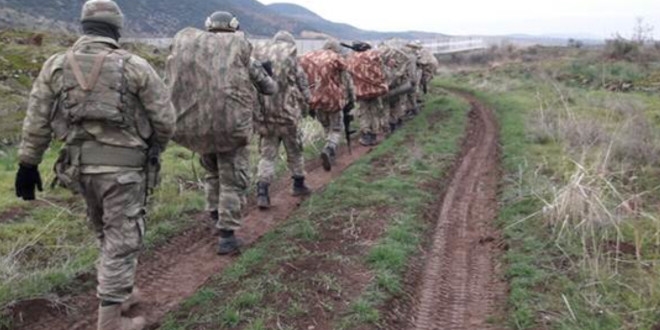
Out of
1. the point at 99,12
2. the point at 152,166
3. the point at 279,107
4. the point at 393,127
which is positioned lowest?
the point at 393,127

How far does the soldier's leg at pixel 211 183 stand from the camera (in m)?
6.52

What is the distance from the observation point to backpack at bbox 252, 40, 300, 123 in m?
7.84

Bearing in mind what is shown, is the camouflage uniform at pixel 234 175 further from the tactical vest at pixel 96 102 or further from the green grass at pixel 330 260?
the tactical vest at pixel 96 102

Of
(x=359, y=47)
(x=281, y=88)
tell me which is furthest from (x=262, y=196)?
(x=359, y=47)

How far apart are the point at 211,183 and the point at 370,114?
7.01 meters

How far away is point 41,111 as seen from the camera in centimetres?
430

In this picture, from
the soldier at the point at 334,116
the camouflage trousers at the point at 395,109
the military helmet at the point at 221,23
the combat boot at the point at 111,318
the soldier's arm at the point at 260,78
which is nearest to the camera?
the combat boot at the point at 111,318

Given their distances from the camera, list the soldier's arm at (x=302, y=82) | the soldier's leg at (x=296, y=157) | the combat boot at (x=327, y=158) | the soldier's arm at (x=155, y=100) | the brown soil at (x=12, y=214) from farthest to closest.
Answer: the combat boot at (x=327, y=158) < the soldier's leg at (x=296, y=157) < the soldier's arm at (x=302, y=82) < the brown soil at (x=12, y=214) < the soldier's arm at (x=155, y=100)

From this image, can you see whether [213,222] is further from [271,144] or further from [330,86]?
[330,86]

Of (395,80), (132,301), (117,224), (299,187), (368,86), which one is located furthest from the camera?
(395,80)

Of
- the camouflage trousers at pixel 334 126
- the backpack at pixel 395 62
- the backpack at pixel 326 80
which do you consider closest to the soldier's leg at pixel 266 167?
the backpack at pixel 326 80

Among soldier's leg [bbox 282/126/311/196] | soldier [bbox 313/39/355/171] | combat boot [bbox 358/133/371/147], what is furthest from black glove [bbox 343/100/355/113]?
soldier's leg [bbox 282/126/311/196]

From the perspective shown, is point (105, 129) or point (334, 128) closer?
point (105, 129)

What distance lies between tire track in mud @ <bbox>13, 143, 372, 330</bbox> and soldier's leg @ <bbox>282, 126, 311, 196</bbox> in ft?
0.73
